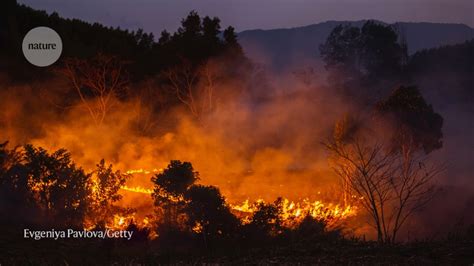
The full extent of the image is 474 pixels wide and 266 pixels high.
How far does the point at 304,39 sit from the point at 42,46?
118 metres

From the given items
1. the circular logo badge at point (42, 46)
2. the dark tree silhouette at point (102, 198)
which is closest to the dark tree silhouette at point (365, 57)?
the circular logo badge at point (42, 46)

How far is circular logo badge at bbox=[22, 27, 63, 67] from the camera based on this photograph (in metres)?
23.1

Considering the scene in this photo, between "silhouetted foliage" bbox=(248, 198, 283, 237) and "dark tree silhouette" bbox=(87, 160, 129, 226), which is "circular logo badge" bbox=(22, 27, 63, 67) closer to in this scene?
"dark tree silhouette" bbox=(87, 160, 129, 226)

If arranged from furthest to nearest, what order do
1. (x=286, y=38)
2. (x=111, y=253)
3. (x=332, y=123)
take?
(x=286, y=38)
(x=332, y=123)
(x=111, y=253)

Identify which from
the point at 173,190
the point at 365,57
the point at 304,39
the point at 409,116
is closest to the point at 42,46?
the point at 173,190

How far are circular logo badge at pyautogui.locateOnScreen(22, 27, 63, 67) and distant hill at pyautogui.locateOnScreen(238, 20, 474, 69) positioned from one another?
7613 cm

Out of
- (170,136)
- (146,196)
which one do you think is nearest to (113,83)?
(170,136)

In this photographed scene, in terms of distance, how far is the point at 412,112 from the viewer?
695 inches

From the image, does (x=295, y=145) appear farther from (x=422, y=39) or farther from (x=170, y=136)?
(x=422, y=39)

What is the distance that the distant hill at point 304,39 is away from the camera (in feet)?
354

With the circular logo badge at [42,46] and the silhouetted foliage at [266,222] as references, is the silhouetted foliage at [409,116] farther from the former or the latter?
the circular logo badge at [42,46]

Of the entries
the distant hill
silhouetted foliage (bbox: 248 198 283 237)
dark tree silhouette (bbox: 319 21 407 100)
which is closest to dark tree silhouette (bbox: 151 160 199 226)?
silhouetted foliage (bbox: 248 198 283 237)

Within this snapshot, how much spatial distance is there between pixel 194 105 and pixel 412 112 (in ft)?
38.6

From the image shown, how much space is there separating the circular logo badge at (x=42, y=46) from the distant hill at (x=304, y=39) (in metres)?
76.1
